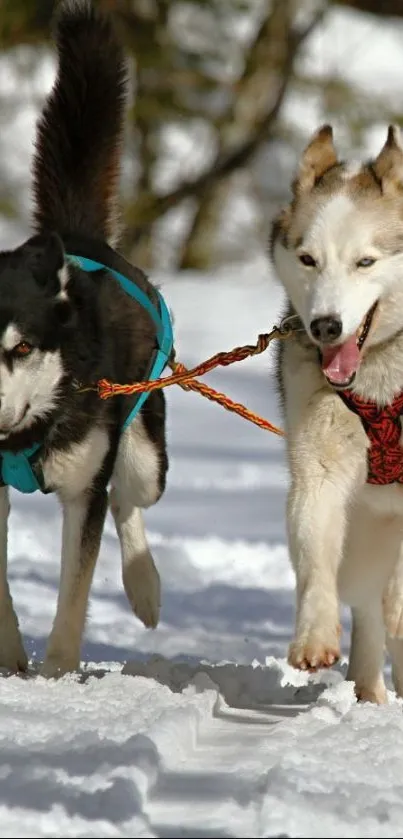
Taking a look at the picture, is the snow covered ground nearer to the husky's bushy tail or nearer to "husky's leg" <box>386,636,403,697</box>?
"husky's leg" <box>386,636,403,697</box>

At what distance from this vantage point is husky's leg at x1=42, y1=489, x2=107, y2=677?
4.16 meters

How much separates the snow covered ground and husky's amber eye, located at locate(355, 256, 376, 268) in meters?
0.75

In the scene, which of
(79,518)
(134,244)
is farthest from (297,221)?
(134,244)

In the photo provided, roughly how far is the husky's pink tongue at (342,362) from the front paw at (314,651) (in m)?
0.60

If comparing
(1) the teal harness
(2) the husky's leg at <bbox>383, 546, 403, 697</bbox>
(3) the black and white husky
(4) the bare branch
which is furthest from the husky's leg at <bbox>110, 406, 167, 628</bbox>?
(4) the bare branch

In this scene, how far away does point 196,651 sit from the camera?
503 cm

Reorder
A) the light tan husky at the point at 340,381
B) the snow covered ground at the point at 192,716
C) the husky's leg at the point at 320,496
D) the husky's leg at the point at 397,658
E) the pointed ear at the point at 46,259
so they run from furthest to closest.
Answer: the pointed ear at the point at 46,259
the husky's leg at the point at 397,658
the husky's leg at the point at 320,496
the light tan husky at the point at 340,381
the snow covered ground at the point at 192,716

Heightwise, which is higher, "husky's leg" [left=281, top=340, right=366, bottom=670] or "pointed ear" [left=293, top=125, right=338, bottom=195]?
"pointed ear" [left=293, top=125, right=338, bottom=195]

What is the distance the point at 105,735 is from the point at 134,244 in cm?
1481

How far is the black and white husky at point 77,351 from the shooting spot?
402cm

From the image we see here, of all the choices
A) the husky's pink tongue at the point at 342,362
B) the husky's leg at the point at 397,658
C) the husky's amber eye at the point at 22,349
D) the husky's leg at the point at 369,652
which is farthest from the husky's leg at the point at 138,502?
the husky's pink tongue at the point at 342,362

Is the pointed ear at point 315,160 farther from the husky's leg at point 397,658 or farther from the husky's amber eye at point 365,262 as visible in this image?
the husky's leg at point 397,658

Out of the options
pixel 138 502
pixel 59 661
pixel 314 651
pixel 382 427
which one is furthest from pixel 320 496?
pixel 138 502

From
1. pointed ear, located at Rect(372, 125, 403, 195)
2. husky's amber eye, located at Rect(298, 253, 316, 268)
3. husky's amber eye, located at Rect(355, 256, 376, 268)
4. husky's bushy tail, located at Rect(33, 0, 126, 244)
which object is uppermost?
husky's bushy tail, located at Rect(33, 0, 126, 244)
